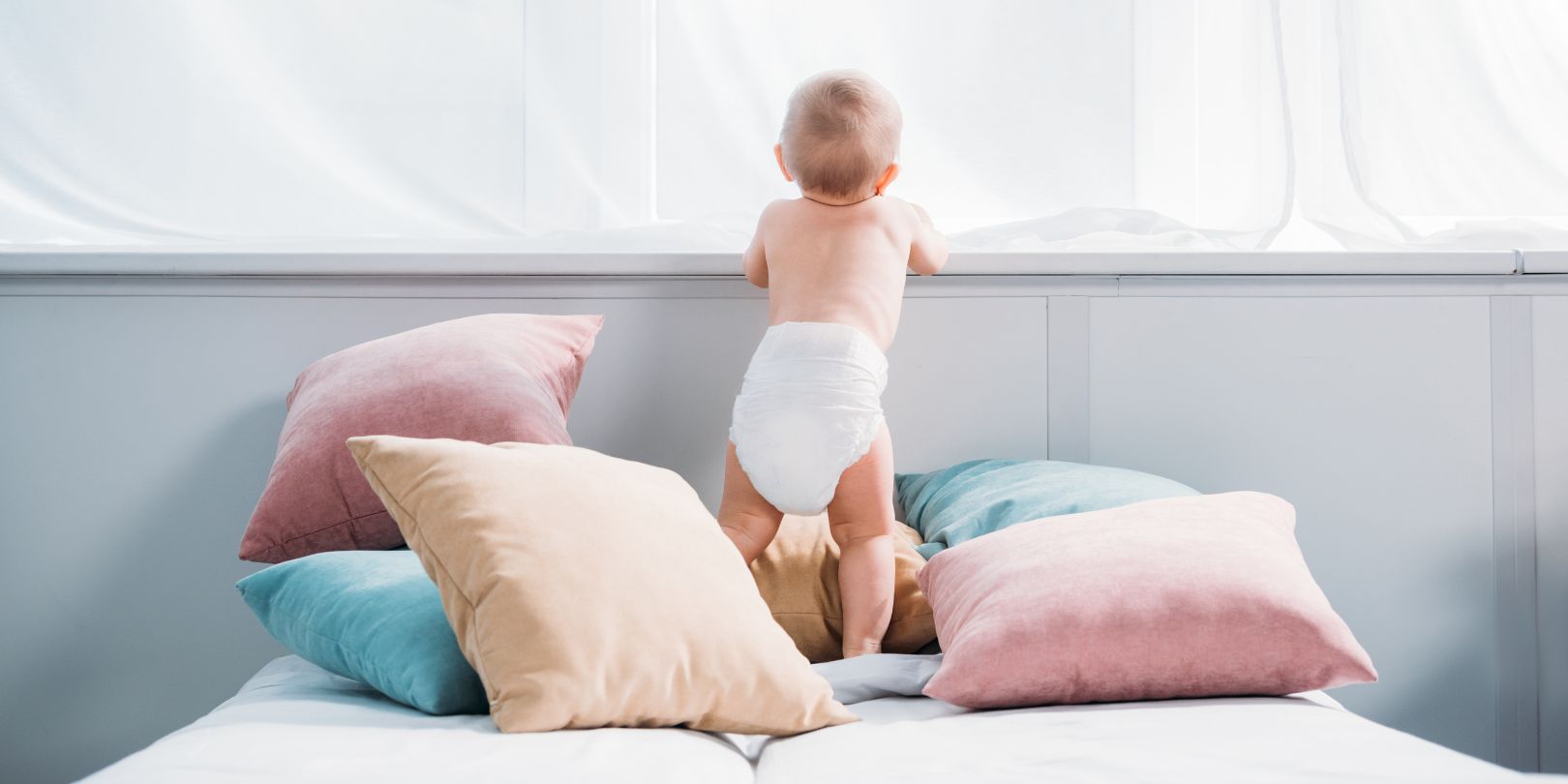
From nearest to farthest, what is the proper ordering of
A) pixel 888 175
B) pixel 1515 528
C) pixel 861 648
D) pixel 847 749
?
pixel 847 749 → pixel 861 648 → pixel 888 175 → pixel 1515 528

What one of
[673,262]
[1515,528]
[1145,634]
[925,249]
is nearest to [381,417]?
[673,262]

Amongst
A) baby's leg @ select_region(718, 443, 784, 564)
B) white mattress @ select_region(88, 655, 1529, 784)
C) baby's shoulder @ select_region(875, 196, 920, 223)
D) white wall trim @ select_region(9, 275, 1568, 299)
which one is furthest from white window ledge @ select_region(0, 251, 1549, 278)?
white mattress @ select_region(88, 655, 1529, 784)

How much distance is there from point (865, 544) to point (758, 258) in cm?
41

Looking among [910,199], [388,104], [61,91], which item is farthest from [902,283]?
[61,91]

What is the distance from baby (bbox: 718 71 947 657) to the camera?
1206 mm

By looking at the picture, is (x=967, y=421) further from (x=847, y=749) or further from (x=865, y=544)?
(x=847, y=749)

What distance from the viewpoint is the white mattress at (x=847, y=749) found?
2.14 feet

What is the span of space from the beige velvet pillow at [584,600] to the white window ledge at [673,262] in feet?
2.04

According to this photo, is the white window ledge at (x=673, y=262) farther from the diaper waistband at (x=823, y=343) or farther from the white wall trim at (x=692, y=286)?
the diaper waistband at (x=823, y=343)

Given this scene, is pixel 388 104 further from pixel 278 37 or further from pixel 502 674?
pixel 502 674

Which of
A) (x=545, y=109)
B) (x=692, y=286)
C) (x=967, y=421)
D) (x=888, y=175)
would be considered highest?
(x=545, y=109)

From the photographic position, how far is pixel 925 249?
4.50 feet

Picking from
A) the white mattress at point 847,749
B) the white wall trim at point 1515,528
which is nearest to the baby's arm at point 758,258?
the white mattress at point 847,749

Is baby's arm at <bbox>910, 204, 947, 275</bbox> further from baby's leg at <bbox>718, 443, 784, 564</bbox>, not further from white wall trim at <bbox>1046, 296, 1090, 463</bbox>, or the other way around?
baby's leg at <bbox>718, 443, 784, 564</bbox>
